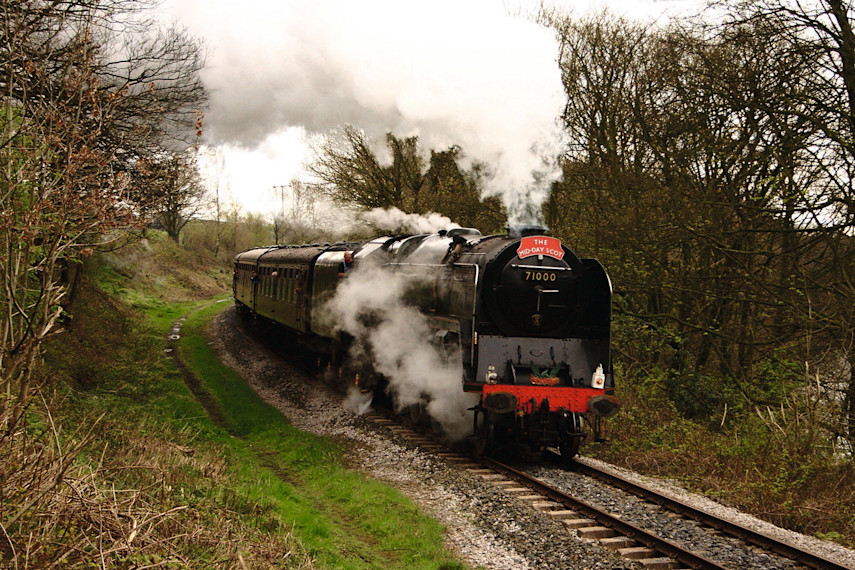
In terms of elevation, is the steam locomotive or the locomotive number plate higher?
the locomotive number plate

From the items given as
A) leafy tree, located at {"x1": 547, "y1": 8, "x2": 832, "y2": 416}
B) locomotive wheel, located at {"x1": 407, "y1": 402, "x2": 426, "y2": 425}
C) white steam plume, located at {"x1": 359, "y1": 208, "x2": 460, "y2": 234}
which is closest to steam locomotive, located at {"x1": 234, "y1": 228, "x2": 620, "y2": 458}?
locomotive wheel, located at {"x1": 407, "y1": 402, "x2": 426, "y2": 425}

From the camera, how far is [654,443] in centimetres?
1038

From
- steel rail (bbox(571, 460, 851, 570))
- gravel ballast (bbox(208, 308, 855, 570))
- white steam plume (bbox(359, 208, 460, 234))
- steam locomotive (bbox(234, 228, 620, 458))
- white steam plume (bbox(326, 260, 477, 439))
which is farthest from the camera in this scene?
white steam plume (bbox(359, 208, 460, 234))

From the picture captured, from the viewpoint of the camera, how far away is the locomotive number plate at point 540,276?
29.5 ft

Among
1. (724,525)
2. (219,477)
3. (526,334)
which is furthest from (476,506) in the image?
(219,477)

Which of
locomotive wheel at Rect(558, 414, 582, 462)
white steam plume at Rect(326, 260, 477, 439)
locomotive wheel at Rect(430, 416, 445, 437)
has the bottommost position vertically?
locomotive wheel at Rect(430, 416, 445, 437)

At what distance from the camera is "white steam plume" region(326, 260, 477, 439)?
31.9ft

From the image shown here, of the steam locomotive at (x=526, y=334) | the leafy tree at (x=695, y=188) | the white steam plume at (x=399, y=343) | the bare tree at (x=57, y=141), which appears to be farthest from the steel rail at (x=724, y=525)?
the bare tree at (x=57, y=141)

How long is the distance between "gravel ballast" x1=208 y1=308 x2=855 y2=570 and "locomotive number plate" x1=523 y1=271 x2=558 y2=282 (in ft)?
7.78

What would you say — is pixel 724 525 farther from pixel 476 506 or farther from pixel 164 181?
pixel 164 181

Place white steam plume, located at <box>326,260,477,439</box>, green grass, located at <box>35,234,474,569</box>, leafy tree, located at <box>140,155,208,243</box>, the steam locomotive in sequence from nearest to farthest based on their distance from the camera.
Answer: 1. green grass, located at <box>35,234,474,569</box>
2. the steam locomotive
3. white steam plume, located at <box>326,260,477,439</box>
4. leafy tree, located at <box>140,155,208,243</box>

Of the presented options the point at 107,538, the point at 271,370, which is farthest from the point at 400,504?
the point at 271,370

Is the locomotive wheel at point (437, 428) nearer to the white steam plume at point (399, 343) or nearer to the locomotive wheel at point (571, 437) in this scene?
the white steam plume at point (399, 343)

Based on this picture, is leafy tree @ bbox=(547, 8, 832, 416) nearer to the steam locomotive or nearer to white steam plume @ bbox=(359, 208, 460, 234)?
white steam plume @ bbox=(359, 208, 460, 234)
